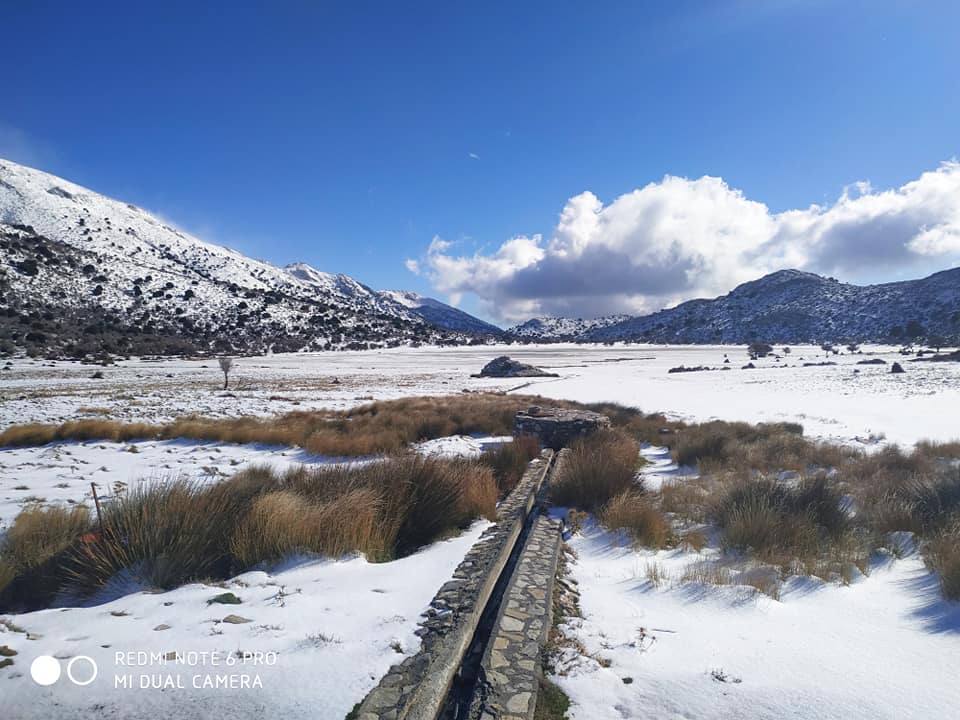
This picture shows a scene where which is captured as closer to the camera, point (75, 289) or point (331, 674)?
point (331, 674)

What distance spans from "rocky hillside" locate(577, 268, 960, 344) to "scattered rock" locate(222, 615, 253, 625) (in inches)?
3861

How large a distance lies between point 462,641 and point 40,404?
924 inches

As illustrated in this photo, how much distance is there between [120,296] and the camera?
77812 mm

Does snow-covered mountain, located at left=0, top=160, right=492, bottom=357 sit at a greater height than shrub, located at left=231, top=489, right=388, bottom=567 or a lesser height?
greater

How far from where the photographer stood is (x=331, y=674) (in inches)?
135

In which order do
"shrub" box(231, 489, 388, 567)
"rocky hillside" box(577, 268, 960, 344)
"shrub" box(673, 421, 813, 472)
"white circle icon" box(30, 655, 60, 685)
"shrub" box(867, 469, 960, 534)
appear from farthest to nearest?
1. "rocky hillside" box(577, 268, 960, 344)
2. "shrub" box(673, 421, 813, 472)
3. "shrub" box(867, 469, 960, 534)
4. "shrub" box(231, 489, 388, 567)
5. "white circle icon" box(30, 655, 60, 685)

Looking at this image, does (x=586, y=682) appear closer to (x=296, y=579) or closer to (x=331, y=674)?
(x=331, y=674)

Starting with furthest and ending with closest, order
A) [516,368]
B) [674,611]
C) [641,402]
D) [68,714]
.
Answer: [516,368], [641,402], [674,611], [68,714]

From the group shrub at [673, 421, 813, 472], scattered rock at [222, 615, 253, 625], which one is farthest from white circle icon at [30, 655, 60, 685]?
shrub at [673, 421, 813, 472]

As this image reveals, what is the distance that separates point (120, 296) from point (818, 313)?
165m

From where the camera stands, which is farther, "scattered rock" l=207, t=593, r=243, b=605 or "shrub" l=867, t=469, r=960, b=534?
"shrub" l=867, t=469, r=960, b=534

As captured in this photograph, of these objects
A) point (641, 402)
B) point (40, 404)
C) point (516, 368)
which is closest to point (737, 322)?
point (516, 368)

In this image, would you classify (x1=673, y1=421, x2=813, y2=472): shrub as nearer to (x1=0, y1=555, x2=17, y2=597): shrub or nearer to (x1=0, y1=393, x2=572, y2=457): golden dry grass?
(x1=0, y1=393, x2=572, y2=457): golden dry grass

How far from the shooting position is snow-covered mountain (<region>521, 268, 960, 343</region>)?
100000 millimetres
